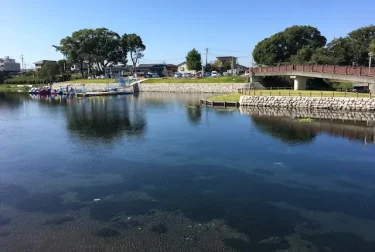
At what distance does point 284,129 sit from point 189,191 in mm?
15840

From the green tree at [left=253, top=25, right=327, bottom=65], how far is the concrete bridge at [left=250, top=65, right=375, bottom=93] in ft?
88.1

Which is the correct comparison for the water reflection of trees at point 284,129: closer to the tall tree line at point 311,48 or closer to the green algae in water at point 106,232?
the green algae in water at point 106,232

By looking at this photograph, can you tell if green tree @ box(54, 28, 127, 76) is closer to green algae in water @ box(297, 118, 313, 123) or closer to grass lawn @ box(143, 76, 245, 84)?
grass lawn @ box(143, 76, 245, 84)

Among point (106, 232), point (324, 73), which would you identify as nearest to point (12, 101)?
point (324, 73)

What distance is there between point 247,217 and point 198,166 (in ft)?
20.3

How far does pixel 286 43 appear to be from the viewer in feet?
283

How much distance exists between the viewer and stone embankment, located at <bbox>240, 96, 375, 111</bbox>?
36.4 meters

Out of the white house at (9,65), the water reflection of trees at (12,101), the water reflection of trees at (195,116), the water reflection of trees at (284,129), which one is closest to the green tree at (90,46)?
the water reflection of trees at (12,101)

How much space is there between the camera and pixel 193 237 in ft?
33.3

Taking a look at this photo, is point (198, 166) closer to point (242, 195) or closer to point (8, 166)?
point (242, 195)

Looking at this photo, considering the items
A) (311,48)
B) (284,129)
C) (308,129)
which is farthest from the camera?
(311,48)

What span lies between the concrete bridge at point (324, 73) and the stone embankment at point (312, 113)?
587 centimetres

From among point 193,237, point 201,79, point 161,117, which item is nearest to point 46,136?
point 161,117

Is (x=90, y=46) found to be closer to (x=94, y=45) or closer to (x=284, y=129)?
(x=94, y=45)
